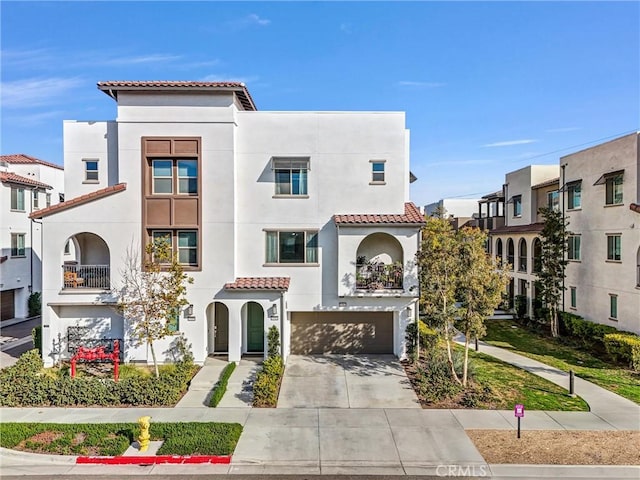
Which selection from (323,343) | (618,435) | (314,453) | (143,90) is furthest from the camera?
(323,343)

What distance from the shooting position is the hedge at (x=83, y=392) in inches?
530

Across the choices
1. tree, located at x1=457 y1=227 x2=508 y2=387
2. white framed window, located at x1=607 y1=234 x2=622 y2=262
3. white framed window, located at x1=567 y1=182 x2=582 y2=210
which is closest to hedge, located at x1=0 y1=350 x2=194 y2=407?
tree, located at x1=457 y1=227 x2=508 y2=387

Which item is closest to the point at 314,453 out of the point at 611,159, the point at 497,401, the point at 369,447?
the point at 369,447

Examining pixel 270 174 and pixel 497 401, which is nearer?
pixel 497 401

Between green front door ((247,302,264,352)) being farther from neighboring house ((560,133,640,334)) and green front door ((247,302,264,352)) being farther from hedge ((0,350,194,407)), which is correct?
neighboring house ((560,133,640,334))

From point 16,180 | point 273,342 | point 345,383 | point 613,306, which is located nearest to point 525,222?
point 613,306

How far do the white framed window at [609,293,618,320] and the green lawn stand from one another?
7.11 feet

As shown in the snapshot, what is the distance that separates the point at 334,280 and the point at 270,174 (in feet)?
17.0

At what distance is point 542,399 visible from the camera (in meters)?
14.1

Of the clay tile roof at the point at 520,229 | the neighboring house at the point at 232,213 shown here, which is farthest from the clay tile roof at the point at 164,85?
the clay tile roof at the point at 520,229

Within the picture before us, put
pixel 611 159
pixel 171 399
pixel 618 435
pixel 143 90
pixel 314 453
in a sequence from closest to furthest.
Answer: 1. pixel 314 453
2. pixel 618 435
3. pixel 171 399
4. pixel 143 90
5. pixel 611 159

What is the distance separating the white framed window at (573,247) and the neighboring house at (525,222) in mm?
2144

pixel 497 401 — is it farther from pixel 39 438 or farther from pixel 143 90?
pixel 143 90

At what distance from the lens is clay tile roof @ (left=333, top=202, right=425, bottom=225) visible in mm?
17500
